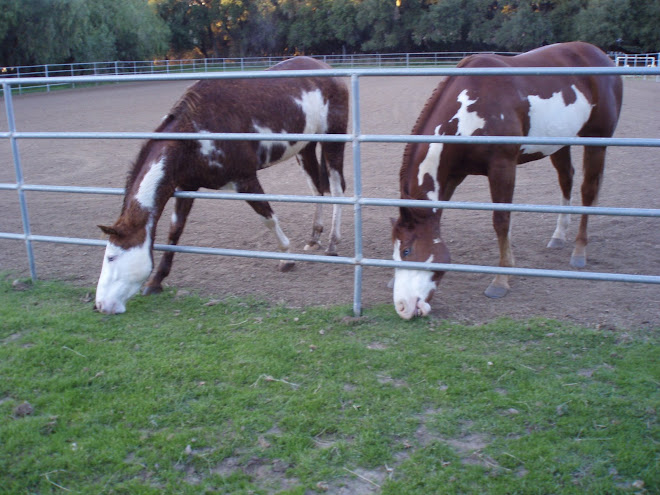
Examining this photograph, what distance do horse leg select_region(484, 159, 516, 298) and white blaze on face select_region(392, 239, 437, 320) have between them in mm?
646

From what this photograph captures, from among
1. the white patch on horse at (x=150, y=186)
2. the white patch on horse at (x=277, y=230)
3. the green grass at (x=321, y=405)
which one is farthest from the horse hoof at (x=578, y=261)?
the white patch on horse at (x=150, y=186)

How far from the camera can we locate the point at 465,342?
10.9ft

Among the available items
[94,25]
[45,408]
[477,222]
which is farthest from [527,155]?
[94,25]

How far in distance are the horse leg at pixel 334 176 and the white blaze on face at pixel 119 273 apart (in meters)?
1.80

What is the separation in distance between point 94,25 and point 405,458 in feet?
103

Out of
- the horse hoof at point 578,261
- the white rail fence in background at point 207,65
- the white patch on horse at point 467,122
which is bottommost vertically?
the horse hoof at point 578,261

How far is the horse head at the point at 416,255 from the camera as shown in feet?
11.7

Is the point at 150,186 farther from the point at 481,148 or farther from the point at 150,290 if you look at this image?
the point at 481,148

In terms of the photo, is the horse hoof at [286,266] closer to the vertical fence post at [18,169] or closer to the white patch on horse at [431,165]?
the white patch on horse at [431,165]

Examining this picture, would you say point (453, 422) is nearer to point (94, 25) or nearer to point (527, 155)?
point (527, 155)

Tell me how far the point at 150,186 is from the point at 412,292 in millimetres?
1920

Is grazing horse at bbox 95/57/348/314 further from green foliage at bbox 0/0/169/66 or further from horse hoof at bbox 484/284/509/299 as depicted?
green foliage at bbox 0/0/169/66

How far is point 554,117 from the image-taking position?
13.9 ft

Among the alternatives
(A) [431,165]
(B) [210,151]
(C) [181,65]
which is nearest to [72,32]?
(C) [181,65]
